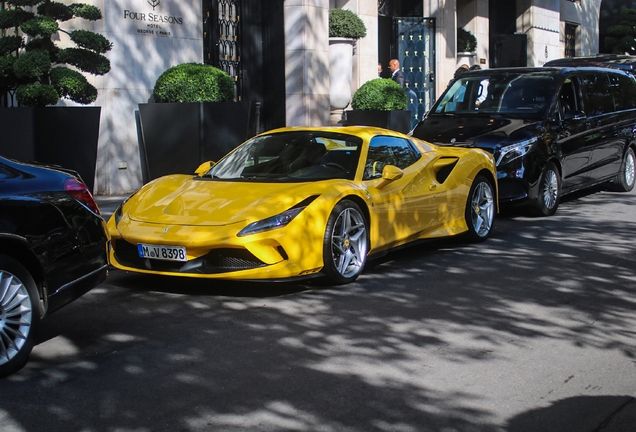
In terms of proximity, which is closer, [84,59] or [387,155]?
[387,155]

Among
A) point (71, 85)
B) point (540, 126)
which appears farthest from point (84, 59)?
point (540, 126)

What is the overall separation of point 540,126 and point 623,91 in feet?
11.1

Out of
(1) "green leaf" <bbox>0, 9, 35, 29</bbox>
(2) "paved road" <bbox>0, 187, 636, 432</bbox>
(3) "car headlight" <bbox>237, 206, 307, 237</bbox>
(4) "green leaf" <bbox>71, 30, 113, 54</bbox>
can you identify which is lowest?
(2) "paved road" <bbox>0, 187, 636, 432</bbox>

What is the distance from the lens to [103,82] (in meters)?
15.1

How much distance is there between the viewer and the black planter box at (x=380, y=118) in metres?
18.2

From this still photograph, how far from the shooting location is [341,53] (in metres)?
21.0

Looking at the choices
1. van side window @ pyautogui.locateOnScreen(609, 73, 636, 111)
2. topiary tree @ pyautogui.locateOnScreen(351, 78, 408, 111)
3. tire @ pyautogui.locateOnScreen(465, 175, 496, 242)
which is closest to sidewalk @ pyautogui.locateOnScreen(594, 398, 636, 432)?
tire @ pyautogui.locateOnScreen(465, 175, 496, 242)

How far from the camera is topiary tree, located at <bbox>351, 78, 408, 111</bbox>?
18.3m

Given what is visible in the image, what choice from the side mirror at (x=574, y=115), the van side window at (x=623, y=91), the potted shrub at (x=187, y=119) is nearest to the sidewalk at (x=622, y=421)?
the side mirror at (x=574, y=115)

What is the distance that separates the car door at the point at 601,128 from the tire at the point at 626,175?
0.50 meters

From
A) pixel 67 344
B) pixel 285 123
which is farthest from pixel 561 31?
pixel 67 344

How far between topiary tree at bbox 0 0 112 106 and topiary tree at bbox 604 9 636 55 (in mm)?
28176

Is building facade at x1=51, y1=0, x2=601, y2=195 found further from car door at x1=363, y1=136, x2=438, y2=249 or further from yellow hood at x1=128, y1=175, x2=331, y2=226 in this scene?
car door at x1=363, y1=136, x2=438, y2=249

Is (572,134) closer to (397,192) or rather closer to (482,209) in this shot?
(482,209)
